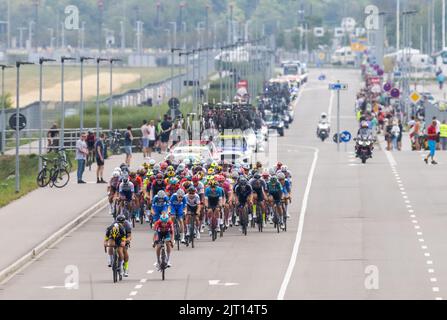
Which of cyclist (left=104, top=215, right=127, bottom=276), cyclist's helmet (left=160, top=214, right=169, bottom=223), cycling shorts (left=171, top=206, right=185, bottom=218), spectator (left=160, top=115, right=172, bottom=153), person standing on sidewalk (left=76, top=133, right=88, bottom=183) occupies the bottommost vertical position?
cyclist (left=104, top=215, right=127, bottom=276)

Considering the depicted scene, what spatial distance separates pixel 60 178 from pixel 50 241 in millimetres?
14714

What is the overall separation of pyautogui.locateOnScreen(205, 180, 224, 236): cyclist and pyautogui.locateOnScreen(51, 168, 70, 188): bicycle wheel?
44.9ft

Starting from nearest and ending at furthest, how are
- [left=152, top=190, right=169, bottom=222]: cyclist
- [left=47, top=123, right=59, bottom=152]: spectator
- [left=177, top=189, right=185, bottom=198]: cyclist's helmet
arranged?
[left=152, top=190, right=169, bottom=222]: cyclist, [left=177, top=189, right=185, bottom=198]: cyclist's helmet, [left=47, top=123, right=59, bottom=152]: spectator

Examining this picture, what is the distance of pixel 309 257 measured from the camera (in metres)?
38.7

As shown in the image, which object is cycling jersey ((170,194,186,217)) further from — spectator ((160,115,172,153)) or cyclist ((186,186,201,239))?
spectator ((160,115,172,153))

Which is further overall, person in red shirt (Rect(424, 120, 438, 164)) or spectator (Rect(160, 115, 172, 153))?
spectator (Rect(160, 115, 172, 153))

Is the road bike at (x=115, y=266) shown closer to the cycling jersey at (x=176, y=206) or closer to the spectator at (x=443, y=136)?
the cycling jersey at (x=176, y=206)

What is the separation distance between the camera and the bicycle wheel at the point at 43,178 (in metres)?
55.7

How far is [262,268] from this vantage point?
36.8 meters

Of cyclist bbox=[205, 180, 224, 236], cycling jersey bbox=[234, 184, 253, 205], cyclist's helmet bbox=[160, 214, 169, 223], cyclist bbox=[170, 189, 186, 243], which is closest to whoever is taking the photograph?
cyclist's helmet bbox=[160, 214, 169, 223]

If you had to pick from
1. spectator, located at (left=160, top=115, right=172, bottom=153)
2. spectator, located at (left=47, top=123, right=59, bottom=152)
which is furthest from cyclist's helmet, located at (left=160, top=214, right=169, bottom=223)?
spectator, located at (left=160, top=115, right=172, bottom=153)

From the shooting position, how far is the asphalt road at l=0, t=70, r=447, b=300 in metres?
33.1
